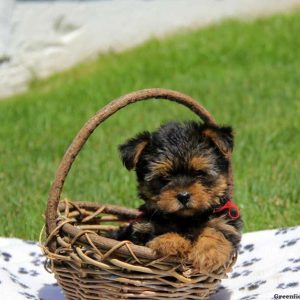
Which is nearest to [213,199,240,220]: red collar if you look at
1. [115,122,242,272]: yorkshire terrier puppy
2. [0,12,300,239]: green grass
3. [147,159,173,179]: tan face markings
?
[115,122,242,272]: yorkshire terrier puppy

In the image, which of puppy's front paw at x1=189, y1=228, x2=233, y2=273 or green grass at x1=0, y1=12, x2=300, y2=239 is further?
green grass at x1=0, y1=12, x2=300, y2=239

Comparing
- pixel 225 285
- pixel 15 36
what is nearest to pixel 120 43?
pixel 15 36

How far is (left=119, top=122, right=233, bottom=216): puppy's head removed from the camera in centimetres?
428

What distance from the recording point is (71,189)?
737cm

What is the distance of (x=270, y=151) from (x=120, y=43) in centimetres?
608

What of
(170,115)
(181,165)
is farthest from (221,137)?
(170,115)

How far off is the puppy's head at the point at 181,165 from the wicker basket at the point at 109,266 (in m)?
0.33

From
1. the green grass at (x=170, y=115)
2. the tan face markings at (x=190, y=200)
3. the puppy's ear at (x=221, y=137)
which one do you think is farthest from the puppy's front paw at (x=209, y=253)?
the green grass at (x=170, y=115)

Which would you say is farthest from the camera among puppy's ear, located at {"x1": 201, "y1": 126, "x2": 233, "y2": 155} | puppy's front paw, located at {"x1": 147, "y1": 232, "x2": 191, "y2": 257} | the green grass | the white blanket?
the green grass

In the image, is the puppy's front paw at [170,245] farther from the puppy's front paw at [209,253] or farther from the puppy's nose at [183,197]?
the puppy's nose at [183,197]

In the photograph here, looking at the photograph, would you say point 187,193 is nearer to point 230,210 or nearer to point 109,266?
point 230,210

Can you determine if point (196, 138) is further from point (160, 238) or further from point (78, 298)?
point (78, 298)

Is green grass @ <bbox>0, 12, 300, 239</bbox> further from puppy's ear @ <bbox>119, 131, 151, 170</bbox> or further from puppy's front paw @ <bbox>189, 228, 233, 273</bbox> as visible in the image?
puppy's front paw @ <bbox>189, 228, 233, 273</bbox>

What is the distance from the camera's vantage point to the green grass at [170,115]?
22.9 feet
